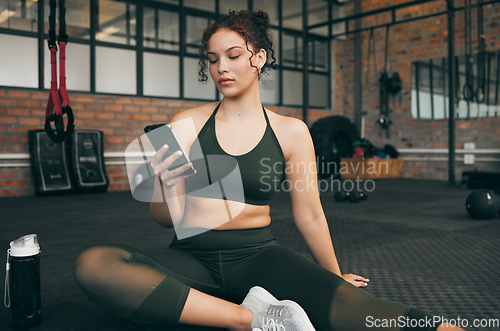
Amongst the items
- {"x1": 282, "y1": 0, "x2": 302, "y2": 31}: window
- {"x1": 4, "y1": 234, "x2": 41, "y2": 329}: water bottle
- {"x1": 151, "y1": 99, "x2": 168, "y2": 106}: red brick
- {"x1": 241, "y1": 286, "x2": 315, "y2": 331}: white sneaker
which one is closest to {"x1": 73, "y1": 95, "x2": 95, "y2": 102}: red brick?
{"x1": 151, "y1": 99, "x2": 168, "y2": 106}: red brick

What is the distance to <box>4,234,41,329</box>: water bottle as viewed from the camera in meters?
1.21

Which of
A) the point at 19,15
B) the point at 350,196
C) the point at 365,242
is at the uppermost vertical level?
the point at 19,15

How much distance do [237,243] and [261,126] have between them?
1.26 feet

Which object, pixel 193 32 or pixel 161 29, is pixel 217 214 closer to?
pixel 161 29

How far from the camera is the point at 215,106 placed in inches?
56.1

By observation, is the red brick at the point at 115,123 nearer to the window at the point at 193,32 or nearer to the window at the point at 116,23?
the window at the point at 116,23

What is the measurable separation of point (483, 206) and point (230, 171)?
9.07ft

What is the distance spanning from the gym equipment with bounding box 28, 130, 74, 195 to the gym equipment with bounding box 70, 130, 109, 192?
12cm

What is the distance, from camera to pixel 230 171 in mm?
1275

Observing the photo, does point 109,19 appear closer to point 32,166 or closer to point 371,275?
point 32,166

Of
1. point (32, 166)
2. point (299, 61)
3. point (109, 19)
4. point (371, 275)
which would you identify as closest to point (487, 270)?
point (371, 275)

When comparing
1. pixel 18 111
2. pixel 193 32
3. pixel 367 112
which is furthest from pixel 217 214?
pixel 367 112

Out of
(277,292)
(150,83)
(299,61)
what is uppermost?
(299,61)

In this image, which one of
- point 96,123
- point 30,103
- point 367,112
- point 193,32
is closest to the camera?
point 30,103
